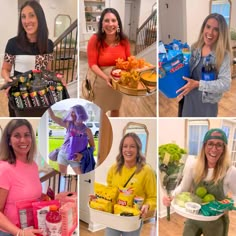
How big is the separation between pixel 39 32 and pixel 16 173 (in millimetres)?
534

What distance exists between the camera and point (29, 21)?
1.39m

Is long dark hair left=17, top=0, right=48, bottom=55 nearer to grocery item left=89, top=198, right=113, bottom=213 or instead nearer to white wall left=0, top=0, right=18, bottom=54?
white wall left=0, top=0, right=18, bottom=54

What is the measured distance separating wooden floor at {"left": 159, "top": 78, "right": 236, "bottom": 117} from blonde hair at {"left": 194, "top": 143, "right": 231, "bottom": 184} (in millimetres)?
137

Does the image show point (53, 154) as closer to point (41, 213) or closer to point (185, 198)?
point (41, 213)

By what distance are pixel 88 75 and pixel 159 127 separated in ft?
1.12

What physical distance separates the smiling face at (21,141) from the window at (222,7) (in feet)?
2.72

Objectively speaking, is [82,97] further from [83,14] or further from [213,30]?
[213,30]

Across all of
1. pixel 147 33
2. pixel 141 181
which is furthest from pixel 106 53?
pixel 141 181

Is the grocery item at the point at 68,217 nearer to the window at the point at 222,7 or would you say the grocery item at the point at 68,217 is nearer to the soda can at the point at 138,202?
the soda can at the point at 138,202

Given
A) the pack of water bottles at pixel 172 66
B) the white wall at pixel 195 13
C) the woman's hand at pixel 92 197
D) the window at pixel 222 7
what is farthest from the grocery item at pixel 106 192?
the window at pixel 222 7

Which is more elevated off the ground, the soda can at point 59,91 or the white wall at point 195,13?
the white wall at point 195,13

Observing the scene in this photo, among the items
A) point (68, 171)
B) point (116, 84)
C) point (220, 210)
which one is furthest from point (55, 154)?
point (220, 210)

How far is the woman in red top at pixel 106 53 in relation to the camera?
1.38 m

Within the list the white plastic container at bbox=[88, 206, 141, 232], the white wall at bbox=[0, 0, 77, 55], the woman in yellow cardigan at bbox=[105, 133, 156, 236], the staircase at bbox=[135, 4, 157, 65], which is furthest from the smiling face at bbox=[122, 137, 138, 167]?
the white wall at bbox=[0, 0, 77, 55]
